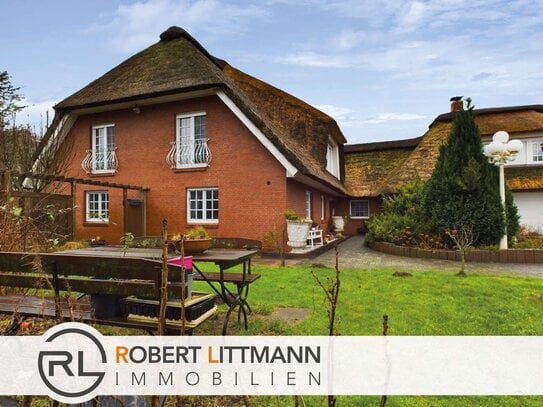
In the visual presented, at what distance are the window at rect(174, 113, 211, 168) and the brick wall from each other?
0.82ft

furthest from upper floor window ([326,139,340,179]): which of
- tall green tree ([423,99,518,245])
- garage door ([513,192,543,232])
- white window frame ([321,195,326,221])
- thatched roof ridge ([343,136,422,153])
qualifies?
garage door ([513,192,543,232])

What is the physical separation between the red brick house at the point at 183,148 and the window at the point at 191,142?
4 cm

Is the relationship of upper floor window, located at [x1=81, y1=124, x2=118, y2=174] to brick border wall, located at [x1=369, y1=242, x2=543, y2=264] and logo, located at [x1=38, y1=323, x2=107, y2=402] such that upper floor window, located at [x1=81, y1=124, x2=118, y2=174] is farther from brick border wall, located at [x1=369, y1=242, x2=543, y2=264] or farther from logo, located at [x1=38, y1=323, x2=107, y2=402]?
logo, located at [x1=38, y1=323, x2=107, y2=402]

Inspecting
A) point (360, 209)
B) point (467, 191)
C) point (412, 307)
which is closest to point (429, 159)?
point (360, 209)

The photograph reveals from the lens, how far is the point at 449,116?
1998 cm

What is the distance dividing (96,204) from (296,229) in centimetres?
956

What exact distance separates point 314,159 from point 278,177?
15.4 ft

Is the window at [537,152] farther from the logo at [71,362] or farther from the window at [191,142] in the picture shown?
the logo at [71,362]

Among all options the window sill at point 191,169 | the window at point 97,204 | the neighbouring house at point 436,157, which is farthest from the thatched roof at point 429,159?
the window at point 97,204

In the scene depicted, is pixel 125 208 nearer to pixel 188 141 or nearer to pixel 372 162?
pixel 188 141

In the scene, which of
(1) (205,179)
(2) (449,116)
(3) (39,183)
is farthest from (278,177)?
(2) (449,116)

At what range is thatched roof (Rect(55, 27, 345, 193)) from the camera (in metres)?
11.9

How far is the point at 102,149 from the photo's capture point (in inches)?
590

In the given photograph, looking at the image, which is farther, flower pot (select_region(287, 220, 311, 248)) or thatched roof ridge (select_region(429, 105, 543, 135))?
thatched roof ridge (select_region(429, 105, 543, 135))
